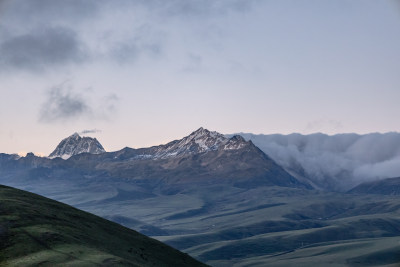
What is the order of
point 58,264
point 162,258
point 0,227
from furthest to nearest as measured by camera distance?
1. point 162,258
2. point 0,227
3. point 58,264

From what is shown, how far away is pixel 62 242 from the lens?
15025cm

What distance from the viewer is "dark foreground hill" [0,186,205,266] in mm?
135250

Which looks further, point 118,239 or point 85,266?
point 118,239

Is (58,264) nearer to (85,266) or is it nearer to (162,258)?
(85,266)

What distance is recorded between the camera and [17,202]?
185375mm

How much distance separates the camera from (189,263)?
7584 inches

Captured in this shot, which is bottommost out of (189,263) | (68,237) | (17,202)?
(189,263)

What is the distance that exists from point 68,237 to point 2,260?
2698 centimetres

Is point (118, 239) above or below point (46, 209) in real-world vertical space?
below

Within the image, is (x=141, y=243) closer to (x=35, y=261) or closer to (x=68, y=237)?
(x=68, y=237)

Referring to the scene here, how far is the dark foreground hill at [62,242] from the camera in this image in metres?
135

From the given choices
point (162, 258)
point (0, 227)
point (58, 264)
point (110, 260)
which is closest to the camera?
point (58, 264)

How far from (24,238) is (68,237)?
1340cm

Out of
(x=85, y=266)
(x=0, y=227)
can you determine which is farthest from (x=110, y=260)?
(x=0, y=227)
